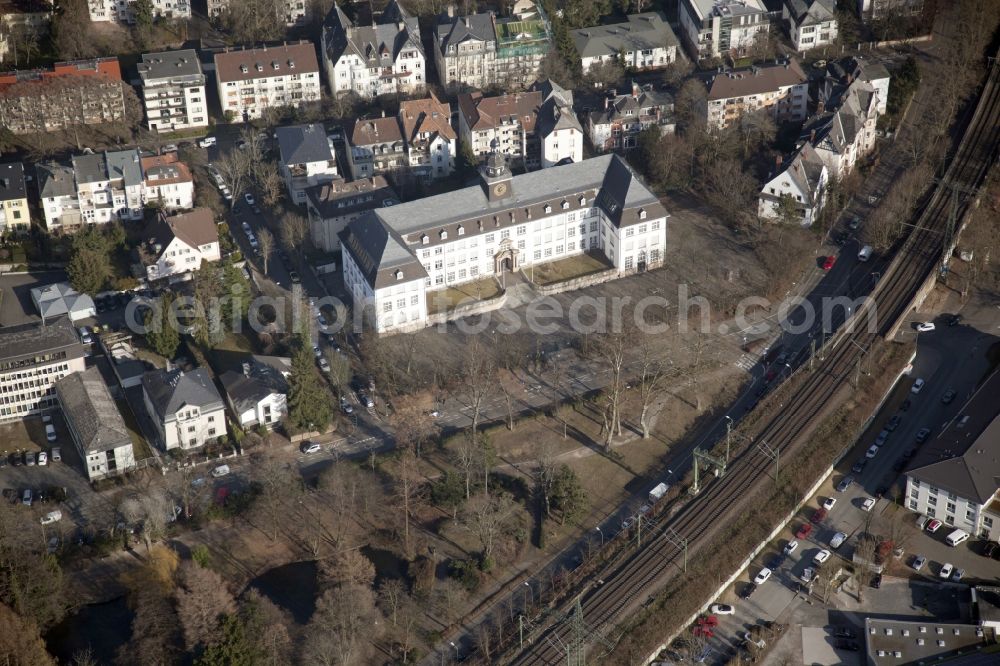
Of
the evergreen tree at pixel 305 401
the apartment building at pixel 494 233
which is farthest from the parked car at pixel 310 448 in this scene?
the apartment building at pixel 494 233

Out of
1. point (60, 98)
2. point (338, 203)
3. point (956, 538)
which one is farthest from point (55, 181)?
point (956, 538)

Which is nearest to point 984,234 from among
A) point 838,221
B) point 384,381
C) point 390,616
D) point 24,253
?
point 838,221

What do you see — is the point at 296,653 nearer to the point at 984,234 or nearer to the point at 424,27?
the point at 984,234

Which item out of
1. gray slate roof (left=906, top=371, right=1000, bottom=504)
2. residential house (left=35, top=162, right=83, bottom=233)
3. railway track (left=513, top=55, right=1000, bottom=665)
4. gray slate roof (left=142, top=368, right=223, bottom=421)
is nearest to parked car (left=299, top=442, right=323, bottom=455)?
gray slate roof (left=142, top=368, right=223, bottom=421)

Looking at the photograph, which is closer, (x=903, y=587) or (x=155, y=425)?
(x=903, y=587)

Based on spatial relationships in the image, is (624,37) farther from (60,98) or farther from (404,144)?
(60,98)

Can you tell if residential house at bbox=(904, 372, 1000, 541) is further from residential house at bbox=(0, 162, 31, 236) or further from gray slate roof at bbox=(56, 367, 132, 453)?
residential house at bbox=(0, 162, 31, 236)
